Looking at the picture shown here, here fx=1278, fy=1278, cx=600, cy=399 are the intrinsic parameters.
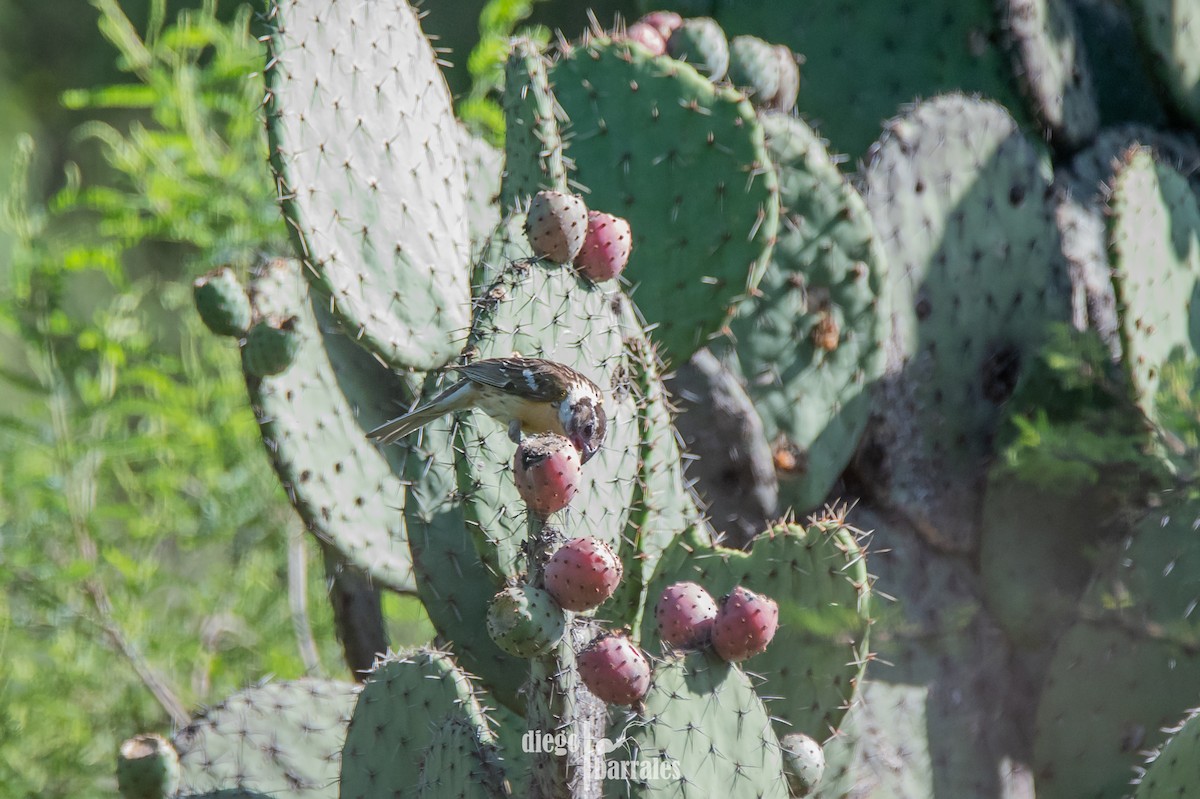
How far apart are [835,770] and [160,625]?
181cm

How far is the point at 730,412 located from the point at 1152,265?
69 cm

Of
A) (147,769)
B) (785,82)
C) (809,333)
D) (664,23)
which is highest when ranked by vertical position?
(664,23)

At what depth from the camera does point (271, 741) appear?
5.40 feet

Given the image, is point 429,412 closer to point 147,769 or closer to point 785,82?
point 147,769

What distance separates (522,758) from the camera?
149cm

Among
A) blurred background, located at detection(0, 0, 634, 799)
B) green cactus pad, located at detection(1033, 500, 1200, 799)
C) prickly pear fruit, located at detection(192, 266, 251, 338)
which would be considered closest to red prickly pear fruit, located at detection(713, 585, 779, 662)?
prickly pear fruit, located at detection(192, 266, 251, 338)

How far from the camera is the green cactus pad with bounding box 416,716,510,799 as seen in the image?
1.24m

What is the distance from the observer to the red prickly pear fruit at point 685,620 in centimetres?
119

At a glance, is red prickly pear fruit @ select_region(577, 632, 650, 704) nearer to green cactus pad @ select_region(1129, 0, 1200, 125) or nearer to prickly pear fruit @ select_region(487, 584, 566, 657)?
prickly pear fruit @ select_region(487, 584, 566, 657)

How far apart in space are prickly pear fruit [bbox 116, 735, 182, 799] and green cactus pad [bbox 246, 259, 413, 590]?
327mm

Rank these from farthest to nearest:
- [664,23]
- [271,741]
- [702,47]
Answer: [664,23], [702,47], [271,741]

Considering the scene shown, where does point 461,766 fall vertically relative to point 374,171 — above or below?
below

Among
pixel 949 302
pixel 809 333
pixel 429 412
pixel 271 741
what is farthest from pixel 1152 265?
pixel 271 741

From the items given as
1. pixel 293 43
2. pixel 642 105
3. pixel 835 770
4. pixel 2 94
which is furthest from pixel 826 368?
pixel 2 94
